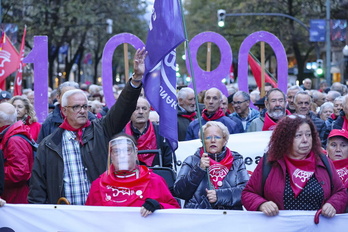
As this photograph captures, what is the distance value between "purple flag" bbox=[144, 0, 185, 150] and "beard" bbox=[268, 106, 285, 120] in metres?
2.41

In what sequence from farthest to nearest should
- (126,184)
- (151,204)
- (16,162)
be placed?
(16,162)
(126,184)
(151,204)

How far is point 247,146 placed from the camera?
27.5 feet

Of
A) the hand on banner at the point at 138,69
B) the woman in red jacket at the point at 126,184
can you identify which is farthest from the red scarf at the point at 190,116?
the woman in red jacket at the point at 126,184

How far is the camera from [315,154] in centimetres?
513

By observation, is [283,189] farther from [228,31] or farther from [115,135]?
[228,31]

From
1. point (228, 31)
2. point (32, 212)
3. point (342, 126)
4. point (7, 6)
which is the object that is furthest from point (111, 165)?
point (228, 31)

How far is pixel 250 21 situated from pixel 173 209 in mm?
33966

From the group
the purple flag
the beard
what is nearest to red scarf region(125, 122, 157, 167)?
the purple flag

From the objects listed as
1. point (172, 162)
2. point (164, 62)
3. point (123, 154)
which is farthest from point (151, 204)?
point (172, 162)

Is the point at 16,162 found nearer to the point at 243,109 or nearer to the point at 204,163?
the point at 204,163

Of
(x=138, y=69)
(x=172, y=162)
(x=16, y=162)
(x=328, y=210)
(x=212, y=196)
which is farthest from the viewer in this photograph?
(x=172, y=162)

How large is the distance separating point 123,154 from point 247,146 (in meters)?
3.39

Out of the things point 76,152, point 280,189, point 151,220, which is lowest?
point 151,220

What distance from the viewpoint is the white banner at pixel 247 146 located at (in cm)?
832
